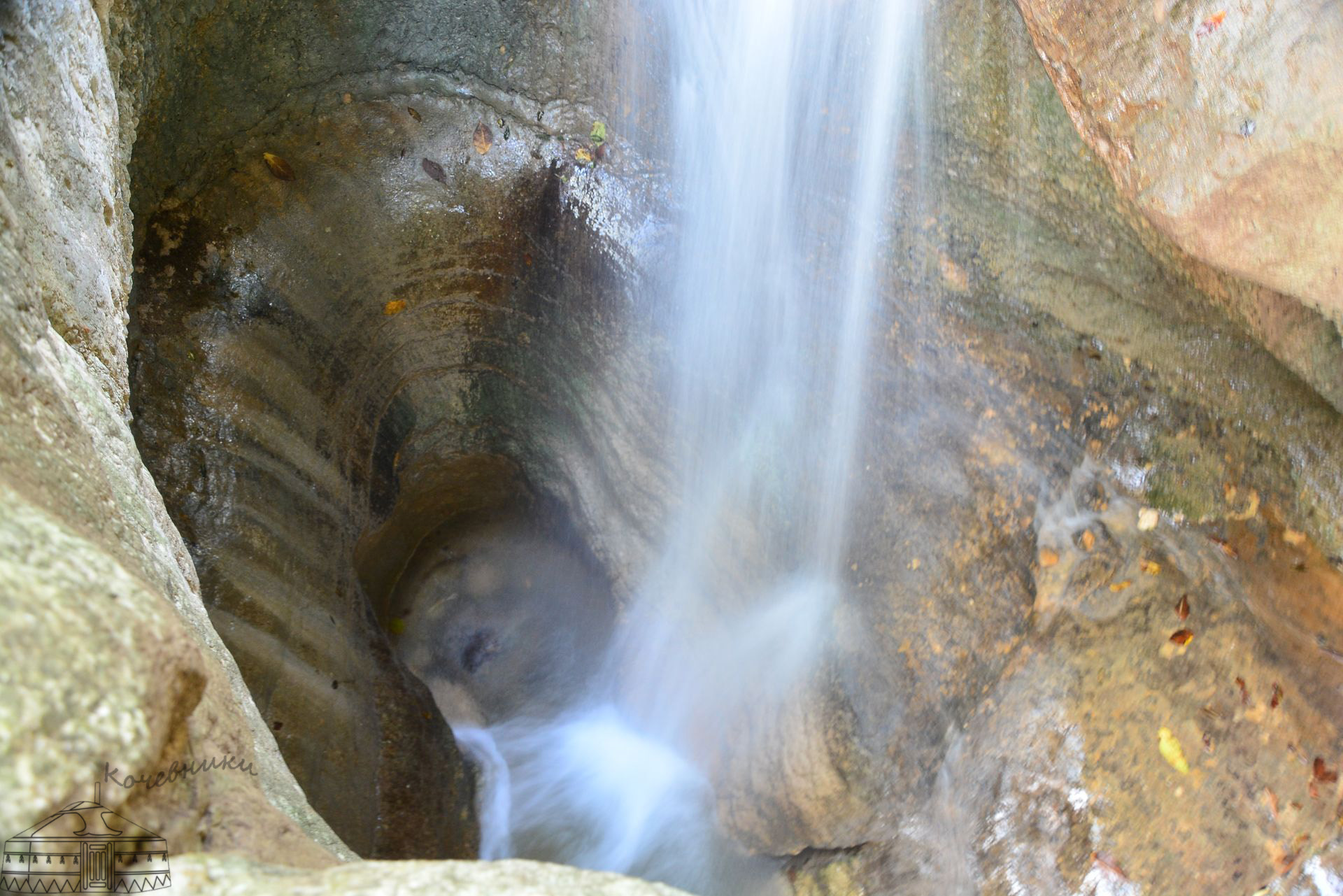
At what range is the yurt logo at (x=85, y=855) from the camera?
34.6 inches

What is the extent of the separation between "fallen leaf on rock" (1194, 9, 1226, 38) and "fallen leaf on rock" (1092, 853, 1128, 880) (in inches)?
80.1

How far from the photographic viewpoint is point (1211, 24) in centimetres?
179

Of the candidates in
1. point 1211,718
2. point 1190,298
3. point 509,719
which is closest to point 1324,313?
point 1190,298

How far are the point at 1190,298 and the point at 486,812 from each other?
3511 millimetres

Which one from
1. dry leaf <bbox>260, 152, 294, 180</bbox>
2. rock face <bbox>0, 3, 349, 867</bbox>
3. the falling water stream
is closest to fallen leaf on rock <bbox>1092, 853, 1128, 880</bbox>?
the falling water stream

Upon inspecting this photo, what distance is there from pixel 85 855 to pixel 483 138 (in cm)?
336

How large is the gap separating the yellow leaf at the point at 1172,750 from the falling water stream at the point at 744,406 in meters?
1.19

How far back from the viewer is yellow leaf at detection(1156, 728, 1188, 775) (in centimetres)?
227

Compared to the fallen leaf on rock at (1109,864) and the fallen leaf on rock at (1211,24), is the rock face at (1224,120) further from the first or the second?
the fallen leaf on rock at (1109,864)

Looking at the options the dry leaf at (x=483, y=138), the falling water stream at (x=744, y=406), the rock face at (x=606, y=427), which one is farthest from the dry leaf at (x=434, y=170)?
the falling water stream at (x=744, y=406)

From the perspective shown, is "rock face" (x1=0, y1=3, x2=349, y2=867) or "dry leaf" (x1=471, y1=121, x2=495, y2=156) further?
"dry leaf" (x1=471, y1=121, x2=495, y2=156)

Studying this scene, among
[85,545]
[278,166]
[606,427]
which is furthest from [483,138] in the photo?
[85,545]

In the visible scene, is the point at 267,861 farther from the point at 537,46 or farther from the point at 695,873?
the point at 537,46

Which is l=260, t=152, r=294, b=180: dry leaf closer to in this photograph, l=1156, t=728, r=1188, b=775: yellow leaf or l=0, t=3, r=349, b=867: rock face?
l=0, t=3, r=349, b=867: rock face
